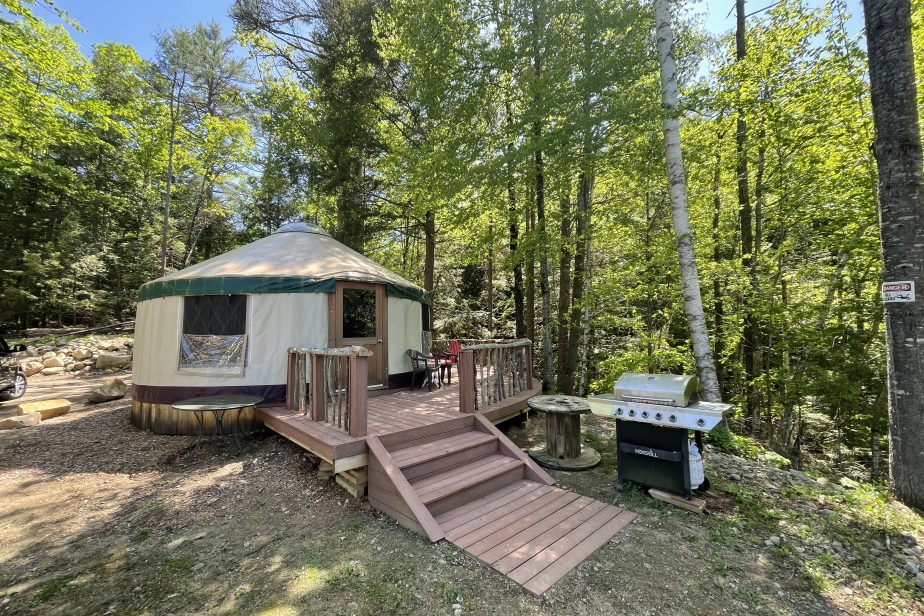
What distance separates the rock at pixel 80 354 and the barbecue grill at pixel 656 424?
47.4ft

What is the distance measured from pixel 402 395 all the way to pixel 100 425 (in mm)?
4871

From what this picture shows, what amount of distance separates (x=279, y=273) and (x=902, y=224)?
679cm

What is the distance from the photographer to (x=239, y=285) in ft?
17.4

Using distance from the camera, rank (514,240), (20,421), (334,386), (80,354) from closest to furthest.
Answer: (334,386)
(20,421)
(514,240)
(80,354)

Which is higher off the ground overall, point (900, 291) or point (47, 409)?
point (900, 291)

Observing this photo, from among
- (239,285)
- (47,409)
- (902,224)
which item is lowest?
(47,409)

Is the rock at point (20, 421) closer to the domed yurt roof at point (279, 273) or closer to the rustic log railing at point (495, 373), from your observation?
the domed yurt roof at point (279, 273)

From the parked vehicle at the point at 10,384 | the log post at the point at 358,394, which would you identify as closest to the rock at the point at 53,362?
the parked vehicle at the point at 10,384

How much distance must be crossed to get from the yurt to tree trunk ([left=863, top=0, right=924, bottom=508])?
540 cm

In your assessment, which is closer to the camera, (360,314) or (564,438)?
(564,438)

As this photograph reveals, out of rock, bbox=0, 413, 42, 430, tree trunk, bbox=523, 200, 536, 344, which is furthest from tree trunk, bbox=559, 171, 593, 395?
rock, bbox=0, 413, 42, 430

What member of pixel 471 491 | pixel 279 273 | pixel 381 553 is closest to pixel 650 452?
pixel 471 491

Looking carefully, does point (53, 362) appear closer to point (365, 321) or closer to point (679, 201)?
point (365, 321)

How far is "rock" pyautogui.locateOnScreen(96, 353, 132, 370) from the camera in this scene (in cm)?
1077
